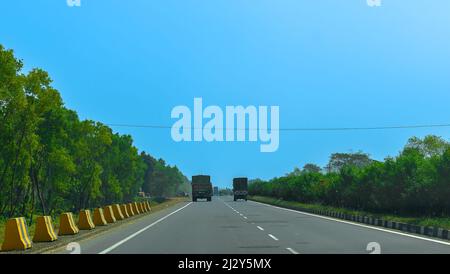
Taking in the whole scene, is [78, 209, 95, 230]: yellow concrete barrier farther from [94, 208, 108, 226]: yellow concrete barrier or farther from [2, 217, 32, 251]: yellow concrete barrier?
[2, 217, 32, 251]: yellow concrete barrier

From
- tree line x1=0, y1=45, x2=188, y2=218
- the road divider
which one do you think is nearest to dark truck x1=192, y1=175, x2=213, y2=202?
tree line x1=0, y1=45, x2=188, y2=218

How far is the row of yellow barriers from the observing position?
47.0ft

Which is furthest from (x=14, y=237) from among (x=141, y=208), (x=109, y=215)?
(x=141, y=208)

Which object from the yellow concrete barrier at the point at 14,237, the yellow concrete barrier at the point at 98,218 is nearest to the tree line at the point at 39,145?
the yellow concrete barrier at the point at 98,218

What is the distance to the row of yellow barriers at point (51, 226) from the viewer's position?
564 inches

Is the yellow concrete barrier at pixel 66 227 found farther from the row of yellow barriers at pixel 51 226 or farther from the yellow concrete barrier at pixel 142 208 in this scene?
the yellow concrete barrier at pixel 142 208

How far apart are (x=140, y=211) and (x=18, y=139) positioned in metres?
16.1

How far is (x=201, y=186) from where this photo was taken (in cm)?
8650

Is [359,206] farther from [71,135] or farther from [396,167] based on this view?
[71,135]

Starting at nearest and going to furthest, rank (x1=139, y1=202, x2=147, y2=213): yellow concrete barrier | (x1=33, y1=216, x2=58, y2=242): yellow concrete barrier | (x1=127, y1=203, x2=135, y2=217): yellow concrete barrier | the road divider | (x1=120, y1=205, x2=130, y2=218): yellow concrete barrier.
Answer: (x1=33, y1=216, x2=58, y2=242): yellow concrete barrier, (x1=120, y1=205, x2=130, y2=218): yellow concrete barrier, (x1=127, y1=203, x2=135, y2=217): yellow concrete barrier, the road divider, (x1=139, y1=202, x2=147, y2=213): yellow concrete barrier

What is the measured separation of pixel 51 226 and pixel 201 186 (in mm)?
69404

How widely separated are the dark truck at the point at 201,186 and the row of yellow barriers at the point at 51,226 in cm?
4976

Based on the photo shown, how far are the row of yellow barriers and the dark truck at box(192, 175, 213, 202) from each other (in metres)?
49.8

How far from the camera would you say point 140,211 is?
42.3 metres
